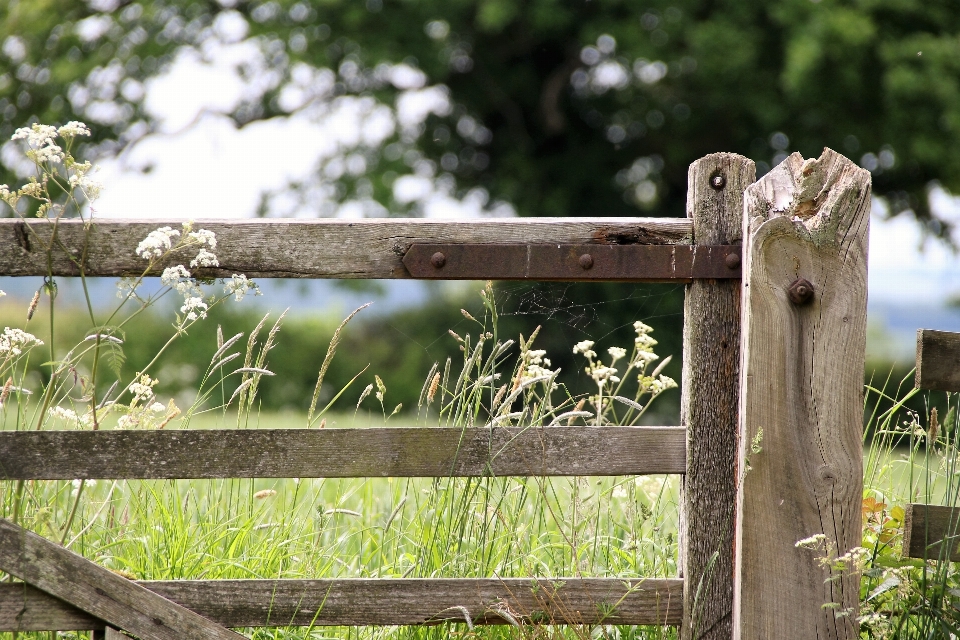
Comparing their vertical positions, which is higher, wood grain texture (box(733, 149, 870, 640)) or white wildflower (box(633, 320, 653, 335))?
white wildflower (box(633, 320, 653, 335))

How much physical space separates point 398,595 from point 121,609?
623 millimetres

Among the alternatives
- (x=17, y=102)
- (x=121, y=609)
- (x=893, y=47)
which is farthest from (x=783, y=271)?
(x=17, y=102)

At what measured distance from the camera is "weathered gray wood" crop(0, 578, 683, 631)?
1.97 m

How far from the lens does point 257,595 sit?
1984 mm

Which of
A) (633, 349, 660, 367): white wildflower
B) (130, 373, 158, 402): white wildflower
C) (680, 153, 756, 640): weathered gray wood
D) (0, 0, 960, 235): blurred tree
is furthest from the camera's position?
(0, 0, 960, 235): blurred tree

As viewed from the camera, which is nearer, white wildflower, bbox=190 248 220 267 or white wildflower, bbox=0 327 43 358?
white wildflower, bbox=190 248 220 267

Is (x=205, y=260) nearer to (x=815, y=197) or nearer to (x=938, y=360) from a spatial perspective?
(x=815, y=197)

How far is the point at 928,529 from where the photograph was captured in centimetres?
209

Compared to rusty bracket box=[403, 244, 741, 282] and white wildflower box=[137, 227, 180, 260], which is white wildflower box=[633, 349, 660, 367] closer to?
rusty bracket box=[403, 244, 741, 282]

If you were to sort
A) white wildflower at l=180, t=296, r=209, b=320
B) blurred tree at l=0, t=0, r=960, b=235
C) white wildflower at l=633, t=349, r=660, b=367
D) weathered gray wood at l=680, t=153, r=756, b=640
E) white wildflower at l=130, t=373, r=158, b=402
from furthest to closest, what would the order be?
blurred tree at l=0, t=0, r=960, b=235 < white wildflower at l=633, t=349, r=660, b=367 < white wildflower at l=130, t=373, r=158, b=402 < weathered gray wood at l=680, t=153, r=756, b=640 < white wildflower at l=180, t=296, r=209, b=320

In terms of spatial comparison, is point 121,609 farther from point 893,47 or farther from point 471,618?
point 893,47

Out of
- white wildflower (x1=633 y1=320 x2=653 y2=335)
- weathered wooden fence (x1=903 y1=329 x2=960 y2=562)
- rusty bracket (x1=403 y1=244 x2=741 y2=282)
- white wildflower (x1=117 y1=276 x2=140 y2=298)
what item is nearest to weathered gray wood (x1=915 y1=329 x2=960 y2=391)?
weathered wooden fence (x1=903 y1=329 x2=960 y2=562)

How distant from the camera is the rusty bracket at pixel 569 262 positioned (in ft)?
6.51

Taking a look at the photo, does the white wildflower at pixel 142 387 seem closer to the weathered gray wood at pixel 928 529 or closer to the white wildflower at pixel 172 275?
the white wildflower at pixel 172 275
